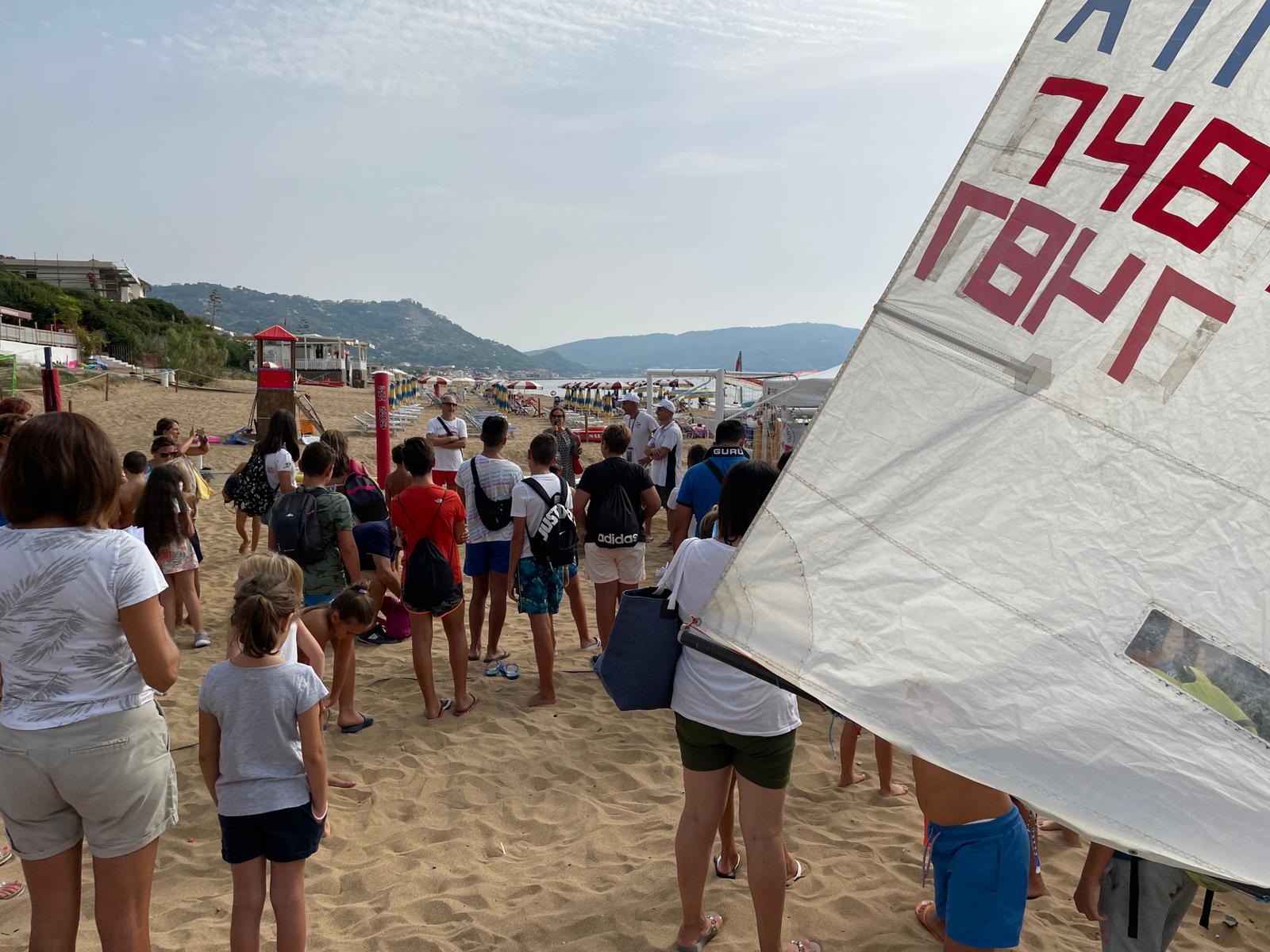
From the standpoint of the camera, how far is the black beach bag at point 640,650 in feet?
8.96

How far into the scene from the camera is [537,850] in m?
3.83

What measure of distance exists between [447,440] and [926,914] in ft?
20.3

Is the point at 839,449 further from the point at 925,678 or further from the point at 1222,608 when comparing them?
the point at 1222,608

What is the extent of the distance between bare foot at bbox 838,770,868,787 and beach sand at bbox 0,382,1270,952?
0.06 meters

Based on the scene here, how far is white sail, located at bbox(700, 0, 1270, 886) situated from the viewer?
5.04 ft

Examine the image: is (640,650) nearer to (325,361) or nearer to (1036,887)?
(1036,887)

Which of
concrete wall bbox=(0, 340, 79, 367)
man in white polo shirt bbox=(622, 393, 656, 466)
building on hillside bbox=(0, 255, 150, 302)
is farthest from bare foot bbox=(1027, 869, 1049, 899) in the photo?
building on hillside bbox=(0, 255, 150, 302)

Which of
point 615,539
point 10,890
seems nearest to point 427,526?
point 615,539

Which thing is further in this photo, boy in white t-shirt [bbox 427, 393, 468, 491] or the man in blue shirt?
boy in white t-shirt [bbox 427, 393, 468, 491]

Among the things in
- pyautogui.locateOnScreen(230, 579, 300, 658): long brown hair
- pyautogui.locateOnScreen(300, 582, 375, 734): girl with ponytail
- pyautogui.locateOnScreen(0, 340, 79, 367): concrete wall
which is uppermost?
pyautogui.locateOnScreen(0, 340, 79, 367): concrete wall

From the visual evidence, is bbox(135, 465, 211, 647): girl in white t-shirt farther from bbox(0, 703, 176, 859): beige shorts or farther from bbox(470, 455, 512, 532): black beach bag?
bbox(0, 703, 176, 859): beige shorts

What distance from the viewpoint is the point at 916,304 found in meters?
1.70

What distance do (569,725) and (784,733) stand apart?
264 centimetres

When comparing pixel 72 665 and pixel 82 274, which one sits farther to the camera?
pixel 82 274
